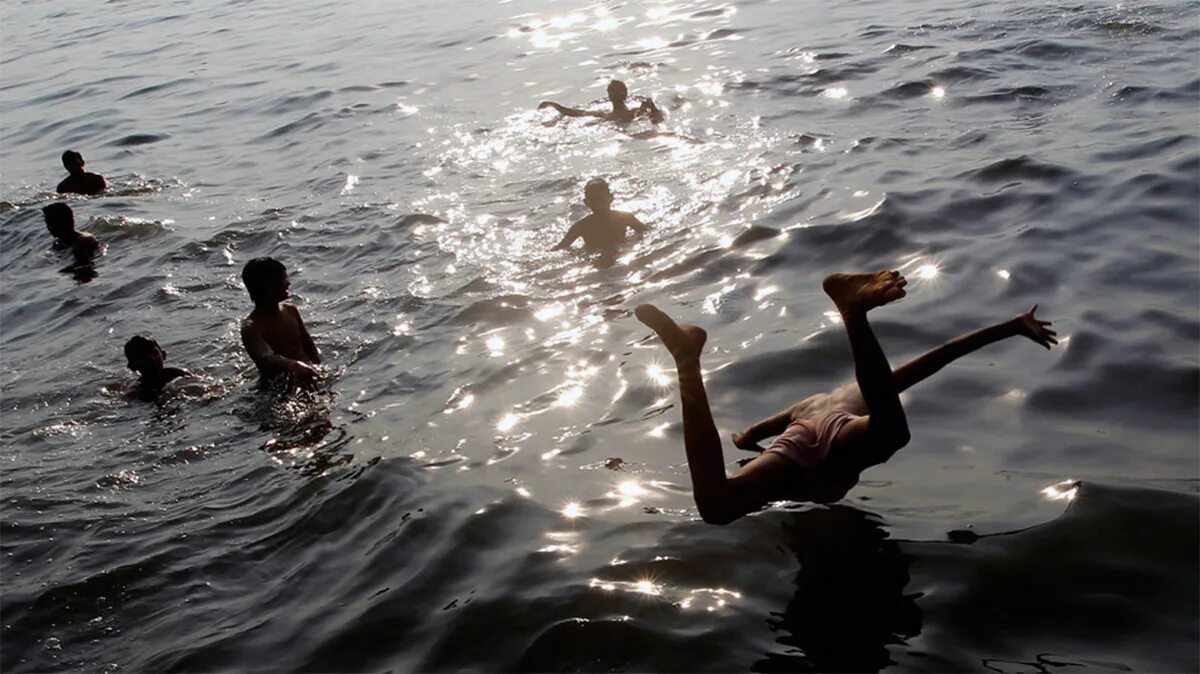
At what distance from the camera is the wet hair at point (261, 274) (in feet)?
25.3

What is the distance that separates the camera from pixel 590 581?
16.1ft

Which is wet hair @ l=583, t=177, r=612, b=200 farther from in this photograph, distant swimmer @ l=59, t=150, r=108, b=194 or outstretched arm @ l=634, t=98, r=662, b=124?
distant swimmer @ l=59, t=150, r=108, b=194

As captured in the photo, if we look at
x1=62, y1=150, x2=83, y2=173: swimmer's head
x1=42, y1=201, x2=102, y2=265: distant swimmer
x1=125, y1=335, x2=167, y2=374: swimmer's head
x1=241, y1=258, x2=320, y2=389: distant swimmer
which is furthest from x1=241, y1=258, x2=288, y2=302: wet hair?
x1=62, y1=150, x2=83, y2=173: swimmer's head

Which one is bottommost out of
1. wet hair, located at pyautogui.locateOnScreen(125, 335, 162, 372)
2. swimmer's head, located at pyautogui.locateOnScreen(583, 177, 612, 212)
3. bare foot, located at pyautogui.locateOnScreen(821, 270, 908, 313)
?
wet hair, located at pyautogui.locateOnScreen(125, 335, 162, 372)

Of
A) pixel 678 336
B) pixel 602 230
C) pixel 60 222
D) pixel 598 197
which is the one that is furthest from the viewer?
pixel 60 222

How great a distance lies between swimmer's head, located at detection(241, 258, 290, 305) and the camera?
772cm

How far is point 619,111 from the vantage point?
13.4m

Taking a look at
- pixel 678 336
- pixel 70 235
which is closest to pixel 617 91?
pixel 70 235

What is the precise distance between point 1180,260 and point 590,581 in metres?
4.76

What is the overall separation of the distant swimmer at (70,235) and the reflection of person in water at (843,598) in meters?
9.19

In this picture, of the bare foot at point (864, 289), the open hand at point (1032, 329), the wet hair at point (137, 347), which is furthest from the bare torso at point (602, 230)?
the open hand at point (1032, 329)

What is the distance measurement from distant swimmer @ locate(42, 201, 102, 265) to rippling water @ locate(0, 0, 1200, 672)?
0.41 meters

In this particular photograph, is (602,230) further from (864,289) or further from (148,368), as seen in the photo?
(864,289)

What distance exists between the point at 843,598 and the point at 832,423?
0.78m
